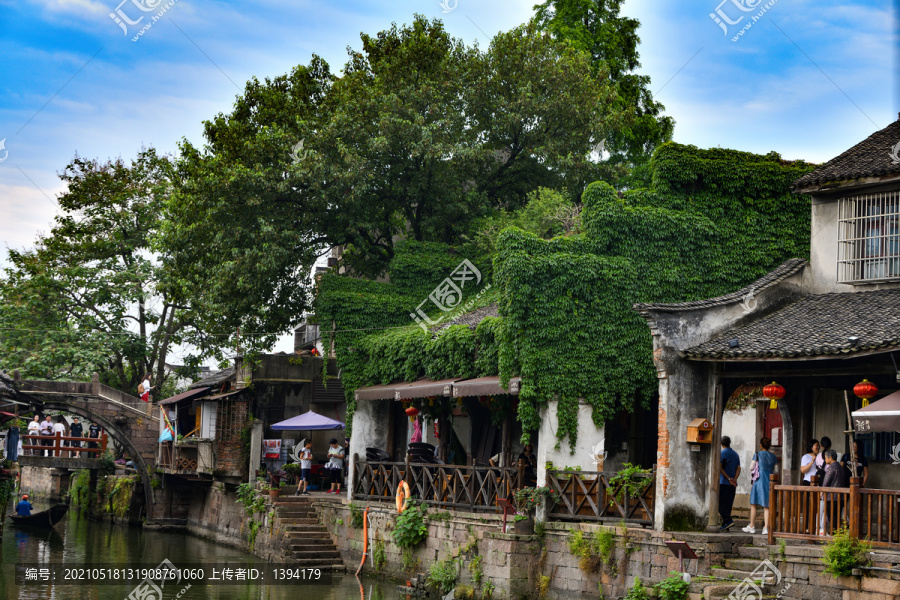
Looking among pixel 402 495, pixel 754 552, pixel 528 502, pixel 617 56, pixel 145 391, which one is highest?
pixel 617 56

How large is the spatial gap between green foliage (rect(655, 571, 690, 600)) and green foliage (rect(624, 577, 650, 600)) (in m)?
0.31

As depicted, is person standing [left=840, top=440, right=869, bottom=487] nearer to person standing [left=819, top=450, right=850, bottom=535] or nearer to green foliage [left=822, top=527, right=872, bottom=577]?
person standing [left=819, top=450, right=850, bottom=535]

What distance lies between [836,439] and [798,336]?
263 centimetres

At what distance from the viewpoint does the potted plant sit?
1722 centimetres

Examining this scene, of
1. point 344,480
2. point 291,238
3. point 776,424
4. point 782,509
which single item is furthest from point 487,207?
point 782,509

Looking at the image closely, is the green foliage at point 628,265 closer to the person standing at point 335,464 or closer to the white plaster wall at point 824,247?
the white plaster wall at point 824,247

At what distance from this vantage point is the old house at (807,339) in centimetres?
1518

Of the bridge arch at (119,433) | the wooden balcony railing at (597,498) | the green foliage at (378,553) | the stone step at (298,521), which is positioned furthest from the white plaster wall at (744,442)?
the bridge arch at (119,433)

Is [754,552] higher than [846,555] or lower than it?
lower

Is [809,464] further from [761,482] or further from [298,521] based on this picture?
[298,521]

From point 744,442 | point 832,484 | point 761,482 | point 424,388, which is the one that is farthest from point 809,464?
point 424,388

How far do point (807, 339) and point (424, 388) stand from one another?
8.54 metres

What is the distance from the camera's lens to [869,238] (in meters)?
17.4

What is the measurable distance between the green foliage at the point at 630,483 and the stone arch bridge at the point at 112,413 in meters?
21.0
